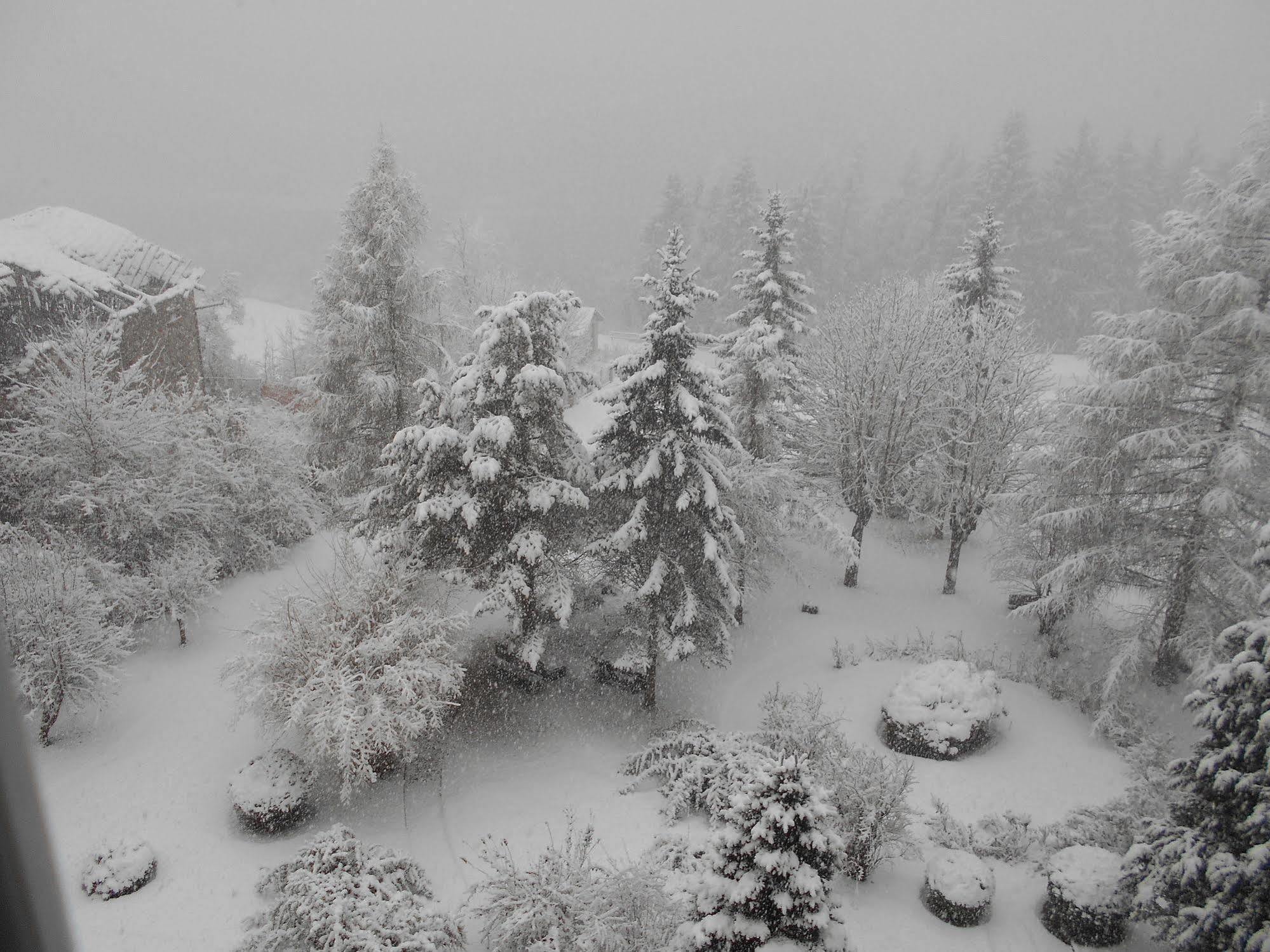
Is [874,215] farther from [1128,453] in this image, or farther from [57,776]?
[57,776]

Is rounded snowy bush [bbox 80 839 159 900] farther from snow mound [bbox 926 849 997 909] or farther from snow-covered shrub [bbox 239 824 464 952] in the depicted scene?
snow mound [bbox 926 849 997 909]

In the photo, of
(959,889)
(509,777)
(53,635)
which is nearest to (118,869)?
(53,635)

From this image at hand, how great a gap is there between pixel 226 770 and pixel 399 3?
17233cm

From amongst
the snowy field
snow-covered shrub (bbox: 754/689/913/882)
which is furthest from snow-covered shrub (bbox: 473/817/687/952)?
snow-covered shrub (bbox: 754/689/913/882)

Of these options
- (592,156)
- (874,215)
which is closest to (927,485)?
(874,215)

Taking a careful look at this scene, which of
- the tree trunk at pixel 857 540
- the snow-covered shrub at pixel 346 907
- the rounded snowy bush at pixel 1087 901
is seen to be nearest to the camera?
the snow-covered shrub at pixel 346 907

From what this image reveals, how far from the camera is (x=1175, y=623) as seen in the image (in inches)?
624

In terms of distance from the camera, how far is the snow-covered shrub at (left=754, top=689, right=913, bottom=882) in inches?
449

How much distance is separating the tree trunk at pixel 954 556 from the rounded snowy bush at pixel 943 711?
6150mm

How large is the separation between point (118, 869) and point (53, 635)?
4967mm

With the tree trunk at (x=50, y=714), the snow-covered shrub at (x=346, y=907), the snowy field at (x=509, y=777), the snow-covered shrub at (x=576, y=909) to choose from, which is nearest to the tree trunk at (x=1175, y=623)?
the snowy field at (x=509, y=777)

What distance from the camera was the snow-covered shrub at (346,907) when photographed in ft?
30.8

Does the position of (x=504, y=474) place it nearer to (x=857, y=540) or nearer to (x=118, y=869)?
(x=118, y=869)

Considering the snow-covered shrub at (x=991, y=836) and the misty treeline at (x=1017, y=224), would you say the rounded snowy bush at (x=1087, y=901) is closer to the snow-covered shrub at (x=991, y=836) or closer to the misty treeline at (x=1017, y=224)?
the snow-covered shrub at (x=991, y=836)
